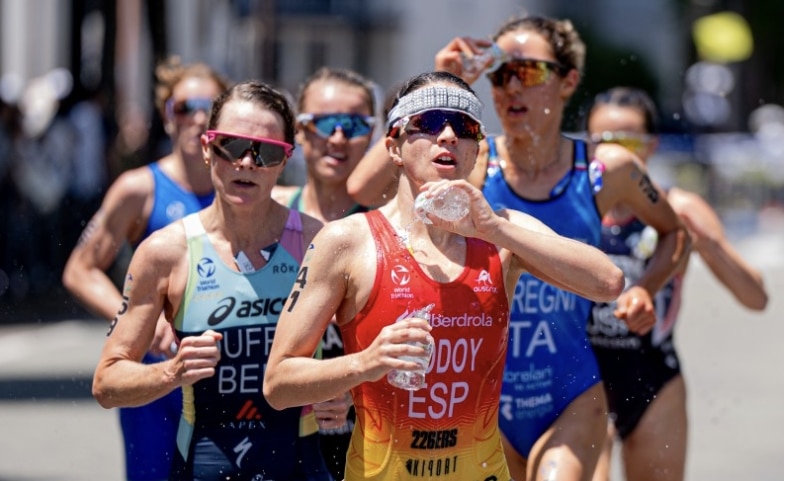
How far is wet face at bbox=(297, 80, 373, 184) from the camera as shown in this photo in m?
5.80

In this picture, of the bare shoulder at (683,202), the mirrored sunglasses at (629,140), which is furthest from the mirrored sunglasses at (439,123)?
the mirrored sunglasses at (629,140)

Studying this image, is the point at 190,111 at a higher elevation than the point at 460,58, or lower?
lower

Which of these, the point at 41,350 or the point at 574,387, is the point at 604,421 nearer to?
the point at 574,387

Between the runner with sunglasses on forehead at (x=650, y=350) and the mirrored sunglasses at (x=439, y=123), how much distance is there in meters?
2.52

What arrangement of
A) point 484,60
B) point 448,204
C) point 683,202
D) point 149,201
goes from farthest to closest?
point 683,202 < point 149,201 < point 484,60 < point 448,204

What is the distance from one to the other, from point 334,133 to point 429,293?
202 cm

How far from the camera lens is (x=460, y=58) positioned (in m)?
5.11

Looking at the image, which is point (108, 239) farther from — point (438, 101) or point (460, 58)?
point (438, 101)

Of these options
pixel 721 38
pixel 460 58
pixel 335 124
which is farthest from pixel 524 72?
pixel 721 38

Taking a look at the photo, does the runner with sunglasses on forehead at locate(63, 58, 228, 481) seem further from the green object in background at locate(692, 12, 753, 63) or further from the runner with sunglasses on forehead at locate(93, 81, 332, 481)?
the green object in background at locate(692, 12, 753, 63)

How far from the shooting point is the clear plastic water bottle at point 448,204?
3.82m

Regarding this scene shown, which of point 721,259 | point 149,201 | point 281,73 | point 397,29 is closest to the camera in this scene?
point 149,201

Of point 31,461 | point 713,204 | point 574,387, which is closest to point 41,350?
point 31,461

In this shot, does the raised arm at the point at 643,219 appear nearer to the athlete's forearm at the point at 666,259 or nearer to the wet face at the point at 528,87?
the athlete's forearm at the point at 666,259
